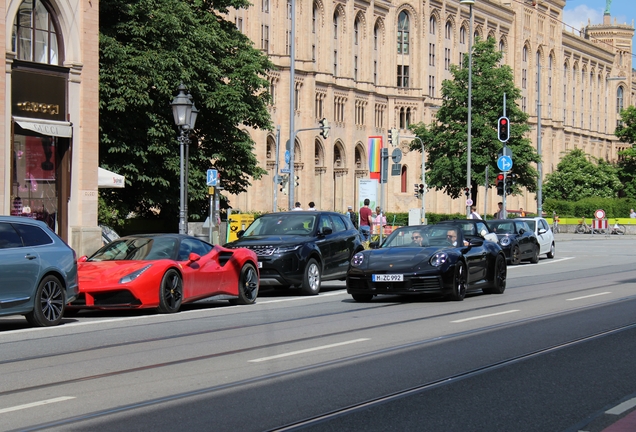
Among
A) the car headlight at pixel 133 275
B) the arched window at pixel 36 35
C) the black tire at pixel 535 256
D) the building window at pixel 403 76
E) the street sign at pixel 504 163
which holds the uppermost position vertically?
the building window at pixel 403 76

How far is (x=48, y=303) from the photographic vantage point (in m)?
14.7

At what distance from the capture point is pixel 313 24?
3438 inches

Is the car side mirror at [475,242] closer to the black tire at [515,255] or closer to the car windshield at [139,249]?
the car windshield at [139,249]

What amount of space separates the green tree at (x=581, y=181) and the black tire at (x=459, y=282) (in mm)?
95970

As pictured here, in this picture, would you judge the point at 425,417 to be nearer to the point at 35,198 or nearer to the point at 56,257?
the point at 56,257

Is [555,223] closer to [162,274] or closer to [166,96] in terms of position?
[166,96]

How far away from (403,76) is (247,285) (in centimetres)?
8368

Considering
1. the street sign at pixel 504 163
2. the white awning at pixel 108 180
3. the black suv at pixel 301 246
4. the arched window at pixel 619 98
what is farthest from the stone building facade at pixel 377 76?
the black suv at pixel 301 246

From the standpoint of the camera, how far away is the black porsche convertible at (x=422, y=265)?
18.0 meters

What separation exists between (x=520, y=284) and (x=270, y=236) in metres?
6.43

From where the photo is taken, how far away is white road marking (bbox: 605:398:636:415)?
25.4ft

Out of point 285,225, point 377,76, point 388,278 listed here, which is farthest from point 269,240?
point 377,76

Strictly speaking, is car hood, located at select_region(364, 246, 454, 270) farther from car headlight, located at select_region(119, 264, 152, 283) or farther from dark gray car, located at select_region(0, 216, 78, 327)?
dark gray car, located at select_region(0, 216, 78, 327)

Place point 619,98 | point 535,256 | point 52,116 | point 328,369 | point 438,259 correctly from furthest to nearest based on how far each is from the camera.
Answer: point 619,98 < point 535,256 < point 52,116 < point 438,259 < point 328,369
